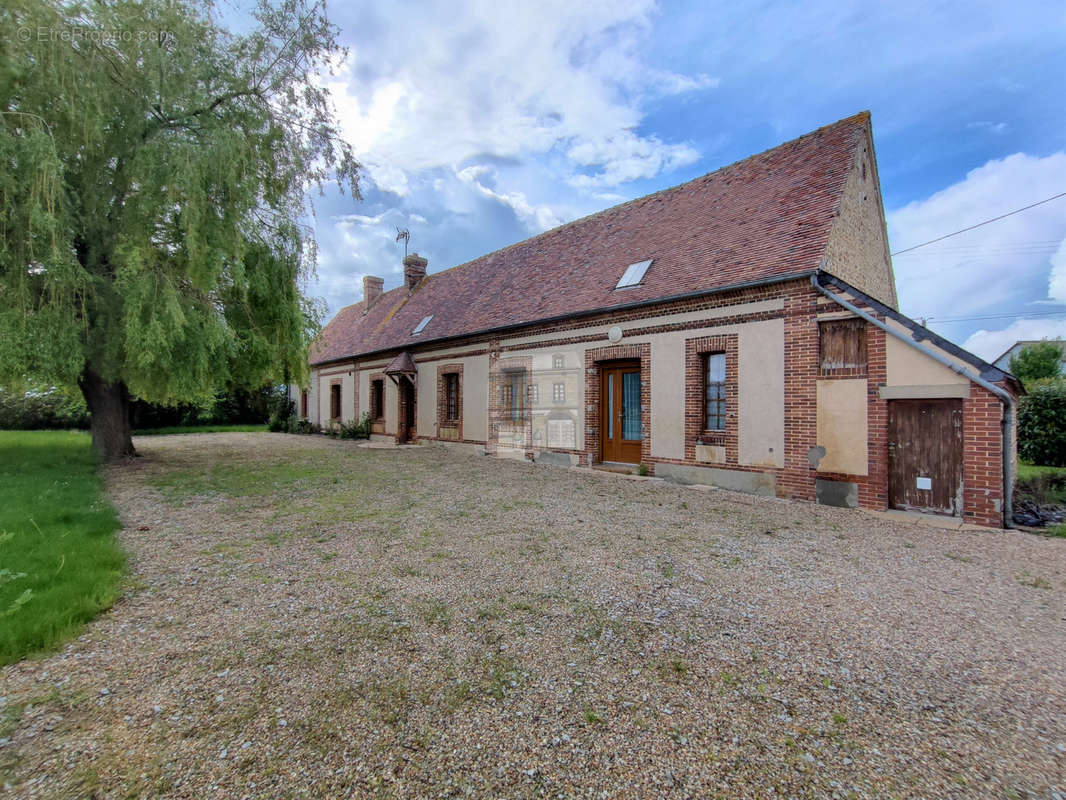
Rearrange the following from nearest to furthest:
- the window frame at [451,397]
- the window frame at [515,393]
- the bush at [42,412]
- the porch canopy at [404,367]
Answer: the window frame at [515,393] < the window frame at [451,397] < the porch canopy at [404,367] < the bush at [42,412]

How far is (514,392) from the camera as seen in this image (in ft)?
39.7

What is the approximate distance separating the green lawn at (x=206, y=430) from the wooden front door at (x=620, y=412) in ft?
60.9

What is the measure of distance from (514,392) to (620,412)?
3057 mm

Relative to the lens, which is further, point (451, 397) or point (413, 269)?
point (413, 269)

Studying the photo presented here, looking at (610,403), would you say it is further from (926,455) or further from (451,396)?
(451,396)

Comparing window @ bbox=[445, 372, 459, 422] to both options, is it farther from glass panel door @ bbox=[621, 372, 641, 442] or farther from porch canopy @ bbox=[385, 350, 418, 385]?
glass panel door @ bbox=[621, 372, 641, 442]

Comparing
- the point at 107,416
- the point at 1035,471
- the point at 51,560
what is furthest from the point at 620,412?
the point at 107,416

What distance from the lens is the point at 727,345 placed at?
26.6ft

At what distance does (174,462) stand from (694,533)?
11.0 meters

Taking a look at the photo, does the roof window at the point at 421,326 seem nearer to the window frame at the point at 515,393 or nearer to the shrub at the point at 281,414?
the window frame at the point at 515,393

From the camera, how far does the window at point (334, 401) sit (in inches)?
797

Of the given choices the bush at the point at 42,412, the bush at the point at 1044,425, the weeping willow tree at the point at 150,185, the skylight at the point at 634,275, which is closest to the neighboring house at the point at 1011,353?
the bush at the point at 1044,425

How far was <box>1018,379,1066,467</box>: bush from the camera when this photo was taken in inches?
366

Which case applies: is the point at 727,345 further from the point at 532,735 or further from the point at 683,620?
the point at 532,735
